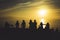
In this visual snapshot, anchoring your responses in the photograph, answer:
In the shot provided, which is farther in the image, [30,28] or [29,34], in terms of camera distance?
[29,34]

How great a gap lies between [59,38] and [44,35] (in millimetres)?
2343

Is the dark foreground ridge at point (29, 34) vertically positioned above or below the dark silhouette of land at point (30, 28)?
below

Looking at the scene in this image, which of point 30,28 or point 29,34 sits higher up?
point 30,28

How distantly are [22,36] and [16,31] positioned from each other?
122cm

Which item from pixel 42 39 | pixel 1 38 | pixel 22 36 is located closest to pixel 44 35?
pixel 42 39

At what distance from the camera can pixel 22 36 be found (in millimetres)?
42812

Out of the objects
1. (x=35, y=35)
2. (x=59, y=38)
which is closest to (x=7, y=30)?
(x=35, y=35)

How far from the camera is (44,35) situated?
42688mm

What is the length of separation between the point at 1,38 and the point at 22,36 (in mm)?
3227

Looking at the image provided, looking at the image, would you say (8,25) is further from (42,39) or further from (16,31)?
(42,39)

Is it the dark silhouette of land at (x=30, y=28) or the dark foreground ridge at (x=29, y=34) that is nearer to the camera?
the dark silhouette of land at (x=30, y=28)

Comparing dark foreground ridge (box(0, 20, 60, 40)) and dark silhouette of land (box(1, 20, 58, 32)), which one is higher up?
dark silhouette of land (box(1, 20, 58, 32))

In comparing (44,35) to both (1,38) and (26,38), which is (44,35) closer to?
(26,38)

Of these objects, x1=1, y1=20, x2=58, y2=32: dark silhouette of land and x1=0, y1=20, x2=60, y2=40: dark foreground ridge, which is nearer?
x1=1, y1=20, x2=58, y2=32: dark silhouette of land
